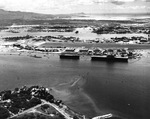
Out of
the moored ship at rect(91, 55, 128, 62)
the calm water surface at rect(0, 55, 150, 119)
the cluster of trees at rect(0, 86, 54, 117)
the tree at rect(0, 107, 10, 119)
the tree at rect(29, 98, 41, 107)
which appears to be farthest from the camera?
the moored ship at rect(91, 55, 128, 62)

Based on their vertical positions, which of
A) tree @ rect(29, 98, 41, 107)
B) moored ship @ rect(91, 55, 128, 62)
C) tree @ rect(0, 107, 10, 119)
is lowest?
tree @ rect(0, 107, 10, 119)

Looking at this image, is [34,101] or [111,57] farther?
[111,57]

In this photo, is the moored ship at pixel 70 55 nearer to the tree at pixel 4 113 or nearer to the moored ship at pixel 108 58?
the moored ship at pixel 108 58

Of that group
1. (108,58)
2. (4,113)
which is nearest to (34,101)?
(4,113)

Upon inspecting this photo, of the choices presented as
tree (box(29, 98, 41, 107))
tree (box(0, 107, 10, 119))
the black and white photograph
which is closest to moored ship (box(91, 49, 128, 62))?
the black and white photograph

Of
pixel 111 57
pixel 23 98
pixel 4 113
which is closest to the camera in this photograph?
pixel 4 113

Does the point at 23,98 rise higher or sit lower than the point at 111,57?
lower

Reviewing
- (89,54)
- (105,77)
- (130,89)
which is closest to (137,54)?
(89,54)

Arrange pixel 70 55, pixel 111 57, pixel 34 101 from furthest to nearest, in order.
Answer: pixel 70 55
pixel 111 57
pixel 34 101

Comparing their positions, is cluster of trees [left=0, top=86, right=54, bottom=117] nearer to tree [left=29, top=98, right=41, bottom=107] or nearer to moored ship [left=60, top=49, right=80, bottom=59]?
tree [left=29, top=98, right=41, bottom=107]

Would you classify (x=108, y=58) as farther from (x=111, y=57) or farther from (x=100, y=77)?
(x=100, y=77)

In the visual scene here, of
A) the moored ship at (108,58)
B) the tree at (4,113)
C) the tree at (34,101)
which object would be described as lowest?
the tree at (4,113)

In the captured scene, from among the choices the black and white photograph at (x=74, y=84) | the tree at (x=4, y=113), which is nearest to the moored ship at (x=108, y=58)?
the black and white photograph at (x=74, y=84)
